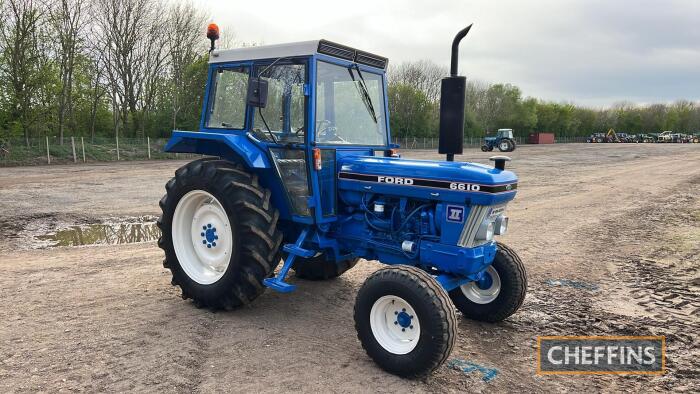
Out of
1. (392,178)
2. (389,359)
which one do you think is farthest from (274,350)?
(392,178)

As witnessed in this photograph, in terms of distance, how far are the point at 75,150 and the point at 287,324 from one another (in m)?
23.8

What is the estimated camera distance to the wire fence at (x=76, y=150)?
21688 mm

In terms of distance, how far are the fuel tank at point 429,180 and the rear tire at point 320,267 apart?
1350 mm

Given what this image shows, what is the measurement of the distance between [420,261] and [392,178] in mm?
758

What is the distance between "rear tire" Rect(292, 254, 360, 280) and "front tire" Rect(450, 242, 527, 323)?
142 cm

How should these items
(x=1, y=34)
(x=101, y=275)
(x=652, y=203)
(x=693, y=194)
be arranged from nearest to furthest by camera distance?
1. (x=101, y=275)
2. (x=652, y=203)
3. (x=693, y=194)
4. (x=1, y=34)

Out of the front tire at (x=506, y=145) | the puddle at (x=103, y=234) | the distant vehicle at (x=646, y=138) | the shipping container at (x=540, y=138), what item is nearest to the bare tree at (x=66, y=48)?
the puddle at (x=103, y=234)

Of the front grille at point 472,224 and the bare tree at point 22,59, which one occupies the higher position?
the bare tree at point 22,59

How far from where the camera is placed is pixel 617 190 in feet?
49.3

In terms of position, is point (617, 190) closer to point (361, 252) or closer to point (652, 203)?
point (652, 203)

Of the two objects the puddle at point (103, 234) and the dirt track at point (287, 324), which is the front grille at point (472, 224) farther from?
the puddle at point (103, 234)

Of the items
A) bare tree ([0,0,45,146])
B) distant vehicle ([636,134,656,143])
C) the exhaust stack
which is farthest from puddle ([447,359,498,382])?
distant vehicle ([636,134,656,143])

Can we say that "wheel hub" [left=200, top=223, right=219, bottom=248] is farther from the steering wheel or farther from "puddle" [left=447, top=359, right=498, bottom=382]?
"puddle" [left=447, top=359, right=498, bottom=382]

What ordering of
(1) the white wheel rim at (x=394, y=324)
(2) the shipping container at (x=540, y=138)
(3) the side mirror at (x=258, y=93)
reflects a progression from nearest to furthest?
(1) the white wheel rim at (x=394, y=324)
(3) the side mirror at (x=258, y=93)
(2) the shipping container at (x=540, y=138)
